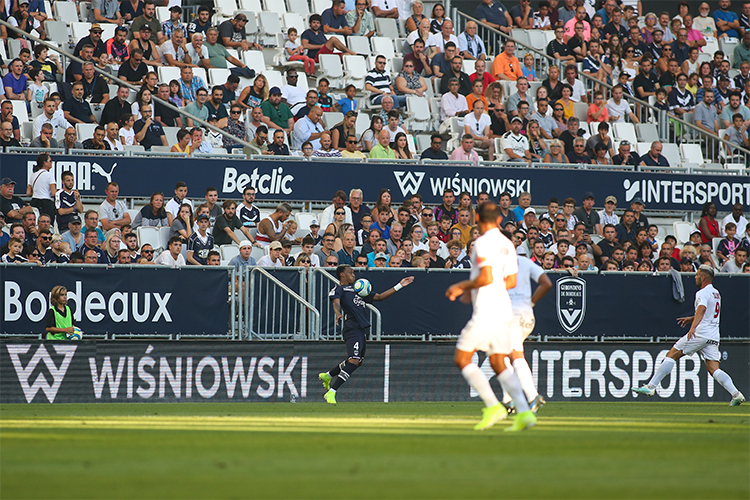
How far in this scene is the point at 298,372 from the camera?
1717 centimetres

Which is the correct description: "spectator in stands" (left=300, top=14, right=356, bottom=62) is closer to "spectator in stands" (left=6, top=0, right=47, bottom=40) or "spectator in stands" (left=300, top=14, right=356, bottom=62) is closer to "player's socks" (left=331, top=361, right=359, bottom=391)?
"spectator in stands" (left=6, top=0, right=47, bottom=40)

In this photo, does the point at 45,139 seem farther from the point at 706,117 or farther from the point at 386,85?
the point at 706,117

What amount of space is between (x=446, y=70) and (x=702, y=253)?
699 centimetres

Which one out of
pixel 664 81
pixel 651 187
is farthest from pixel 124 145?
pixel 664 81

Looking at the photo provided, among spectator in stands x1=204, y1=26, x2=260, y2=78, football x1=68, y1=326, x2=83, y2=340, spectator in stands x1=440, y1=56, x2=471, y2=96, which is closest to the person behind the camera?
football x1=68, y1=326, x2=83, y2=340

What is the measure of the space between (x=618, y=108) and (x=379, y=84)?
233 inches

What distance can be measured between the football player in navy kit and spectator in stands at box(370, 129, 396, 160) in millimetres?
5300

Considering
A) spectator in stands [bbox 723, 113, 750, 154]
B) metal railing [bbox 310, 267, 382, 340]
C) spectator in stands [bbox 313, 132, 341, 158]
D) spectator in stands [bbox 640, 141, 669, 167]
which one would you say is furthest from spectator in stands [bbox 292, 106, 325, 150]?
spectator in stands [bbox 723, 113, 750, 154]

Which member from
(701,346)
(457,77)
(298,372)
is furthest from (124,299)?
(457,77)

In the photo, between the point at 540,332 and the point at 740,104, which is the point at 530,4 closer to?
the point at 740,104

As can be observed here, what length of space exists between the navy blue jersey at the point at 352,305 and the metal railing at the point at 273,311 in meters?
0.94

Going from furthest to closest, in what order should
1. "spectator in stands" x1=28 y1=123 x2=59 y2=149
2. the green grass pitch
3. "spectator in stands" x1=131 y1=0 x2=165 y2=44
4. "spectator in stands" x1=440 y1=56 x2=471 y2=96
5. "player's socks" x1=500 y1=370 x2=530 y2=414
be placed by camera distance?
"spectator in stands" x1=440 y1=56 x2=471 y2=96, "spectator in stands" x1=131 y1=0 x2=165 y2=44, "spectator in stands" x1=28 y1=123 x2=59 y2=149, "player's socks" x1=500 y1=370 x2=530 y2=414, the green grass pitch

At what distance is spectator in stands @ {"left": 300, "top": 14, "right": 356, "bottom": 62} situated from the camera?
23938 mm

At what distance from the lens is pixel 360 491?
19.5ft
